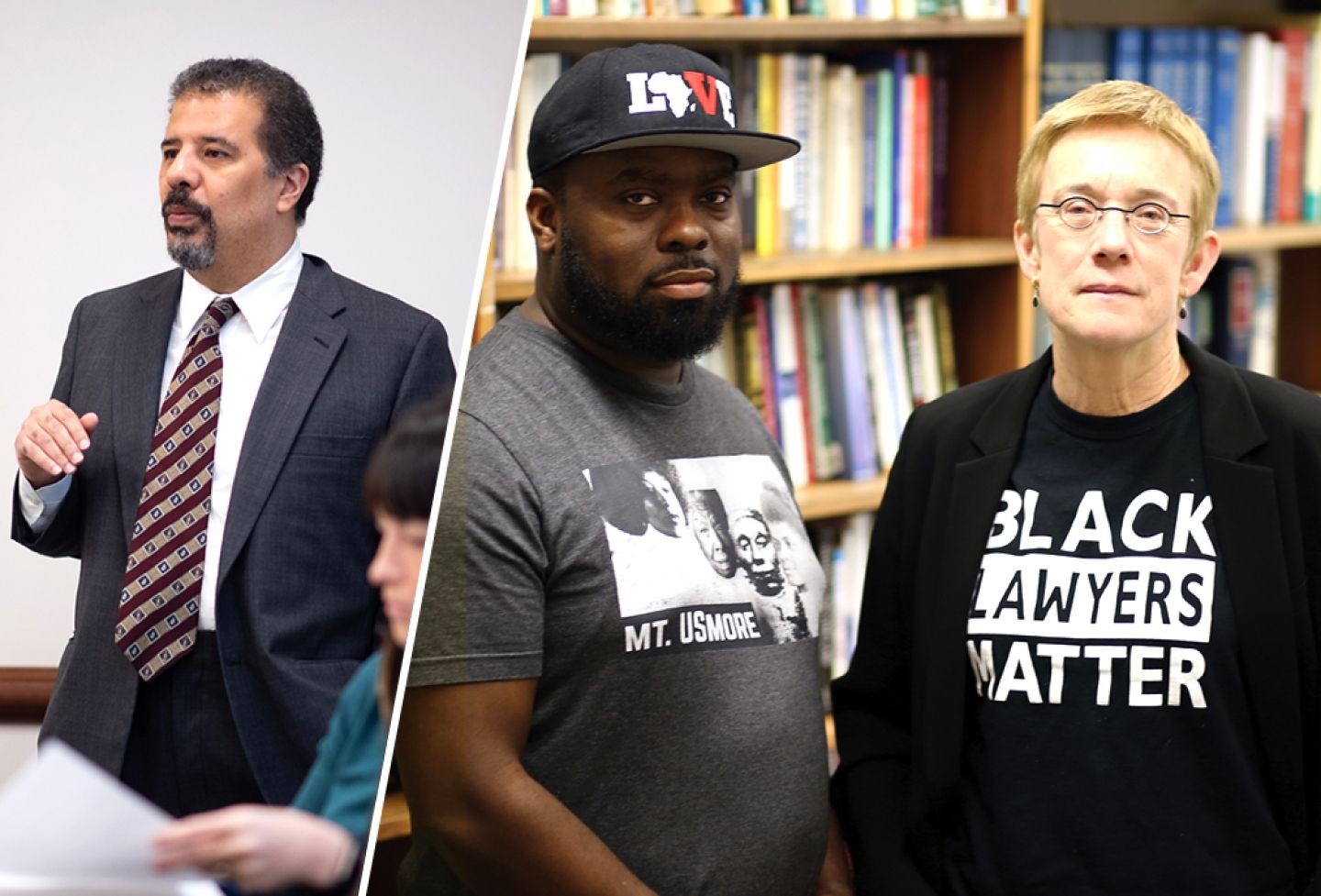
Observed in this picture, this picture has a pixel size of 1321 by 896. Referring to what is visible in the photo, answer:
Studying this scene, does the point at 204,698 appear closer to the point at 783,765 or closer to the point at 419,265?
the point at 419,265

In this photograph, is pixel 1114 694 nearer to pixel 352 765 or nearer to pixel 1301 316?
pixel 352 765

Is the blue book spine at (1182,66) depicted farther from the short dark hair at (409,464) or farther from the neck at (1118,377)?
the short dark hair at (409,464)

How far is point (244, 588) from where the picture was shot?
45cm

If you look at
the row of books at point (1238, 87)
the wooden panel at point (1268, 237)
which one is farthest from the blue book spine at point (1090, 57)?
the wooden panel at point (1268, 237)

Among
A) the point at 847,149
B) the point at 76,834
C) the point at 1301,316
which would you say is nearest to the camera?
the point at 76,834

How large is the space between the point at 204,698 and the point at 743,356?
62.9 inches

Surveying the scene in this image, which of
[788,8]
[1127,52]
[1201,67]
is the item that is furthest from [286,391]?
[1201,67]

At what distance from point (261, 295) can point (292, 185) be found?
4 centimetres

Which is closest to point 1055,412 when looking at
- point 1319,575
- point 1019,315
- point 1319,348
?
point 1319,575

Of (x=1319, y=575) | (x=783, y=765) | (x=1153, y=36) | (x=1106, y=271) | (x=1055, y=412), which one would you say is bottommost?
(x=783, y=765)

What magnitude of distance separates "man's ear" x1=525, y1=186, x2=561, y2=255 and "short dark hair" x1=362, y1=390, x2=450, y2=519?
2.14 feet

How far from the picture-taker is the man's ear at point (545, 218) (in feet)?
3.76

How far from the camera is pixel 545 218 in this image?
1159 mm

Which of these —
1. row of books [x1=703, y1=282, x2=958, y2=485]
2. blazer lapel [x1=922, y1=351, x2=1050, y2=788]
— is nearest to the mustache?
blazer lapel [x1=922, y1=351, x2=1050, y2=788]
